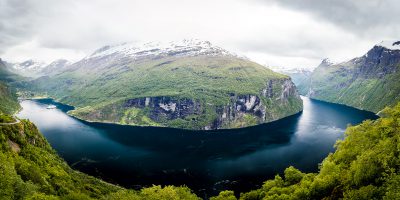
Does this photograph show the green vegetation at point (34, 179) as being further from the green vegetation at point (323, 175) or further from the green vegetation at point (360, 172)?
the green vegetation at point (360, 172)

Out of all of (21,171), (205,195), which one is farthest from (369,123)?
(21,171)

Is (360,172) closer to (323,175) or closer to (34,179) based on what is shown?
(323,175)

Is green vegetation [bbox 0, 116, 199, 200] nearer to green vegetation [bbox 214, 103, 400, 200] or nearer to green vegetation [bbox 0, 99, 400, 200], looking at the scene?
green vegetation [bbox 0, 99, 400, 200]

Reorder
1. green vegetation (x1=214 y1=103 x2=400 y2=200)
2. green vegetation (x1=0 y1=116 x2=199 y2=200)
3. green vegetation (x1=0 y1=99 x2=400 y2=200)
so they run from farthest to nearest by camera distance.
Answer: green vegetation (x1=0 y1=116 x2=199 y2=200)
green vegetation (x1=0 y1=99 x2=400 y2=200)
green vegetation (x1=214 y1=103 x2=400 y2=200)

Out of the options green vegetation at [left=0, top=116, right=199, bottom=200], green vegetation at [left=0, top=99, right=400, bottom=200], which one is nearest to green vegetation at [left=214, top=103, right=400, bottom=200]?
green vegetation at [left=0, top=99, right=400, bottom=200]

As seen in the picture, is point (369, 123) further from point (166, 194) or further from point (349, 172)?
point (166, 194)

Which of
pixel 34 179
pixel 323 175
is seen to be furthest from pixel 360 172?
pixel 34 179
